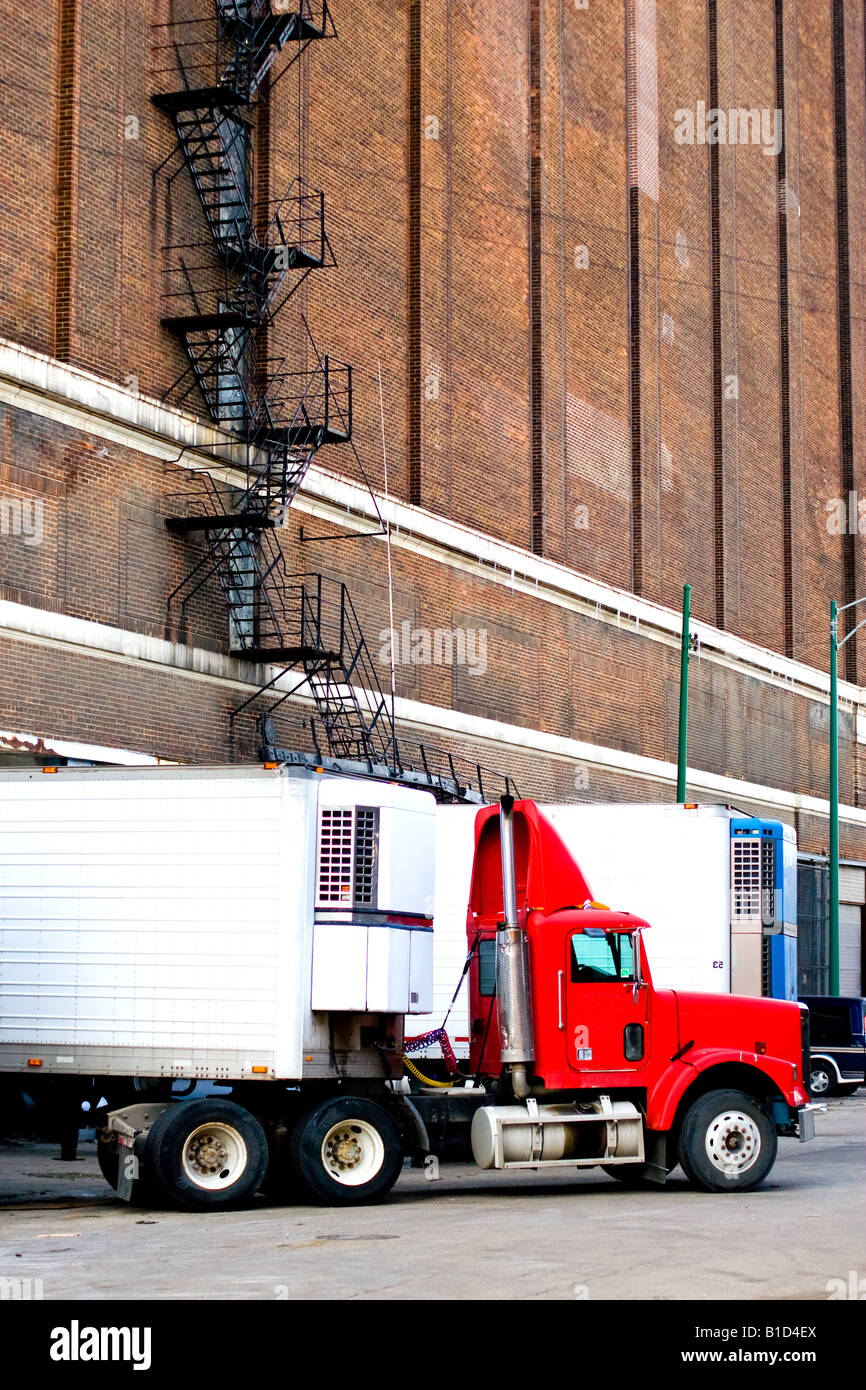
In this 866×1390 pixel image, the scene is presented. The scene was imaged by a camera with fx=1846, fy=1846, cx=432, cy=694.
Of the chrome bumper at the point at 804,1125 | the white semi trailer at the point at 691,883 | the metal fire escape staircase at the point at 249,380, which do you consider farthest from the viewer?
the metal fire escape staircase at the point at 249,380

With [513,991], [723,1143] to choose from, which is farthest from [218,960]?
[723,1143]

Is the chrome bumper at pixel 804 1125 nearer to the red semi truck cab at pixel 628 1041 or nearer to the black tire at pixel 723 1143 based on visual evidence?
the red semi truck cab at pixel 628 1041

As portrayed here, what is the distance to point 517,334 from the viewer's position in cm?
3944

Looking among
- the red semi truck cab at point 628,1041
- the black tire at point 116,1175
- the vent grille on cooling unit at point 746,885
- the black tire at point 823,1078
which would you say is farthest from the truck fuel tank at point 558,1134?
the black tire at point 823,1078

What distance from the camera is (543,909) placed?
16375 mm

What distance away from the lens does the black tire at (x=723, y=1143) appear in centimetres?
1645

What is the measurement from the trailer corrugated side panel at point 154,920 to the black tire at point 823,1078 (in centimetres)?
1828

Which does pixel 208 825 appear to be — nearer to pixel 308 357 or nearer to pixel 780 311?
pixel 308 357

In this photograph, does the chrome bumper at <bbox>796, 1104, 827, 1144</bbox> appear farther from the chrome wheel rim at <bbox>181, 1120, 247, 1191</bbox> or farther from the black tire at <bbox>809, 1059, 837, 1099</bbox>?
the black tire at <bbox>809, 1059, 837, 1099</bbox>

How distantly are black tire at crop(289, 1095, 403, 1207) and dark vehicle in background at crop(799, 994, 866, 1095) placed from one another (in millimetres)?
17187

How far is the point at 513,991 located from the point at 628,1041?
1.13m

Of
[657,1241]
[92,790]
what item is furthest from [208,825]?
[657,1241]

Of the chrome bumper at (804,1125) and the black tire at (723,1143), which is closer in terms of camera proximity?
the black tire at (723,1143)

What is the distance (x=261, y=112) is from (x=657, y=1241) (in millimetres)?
23134
